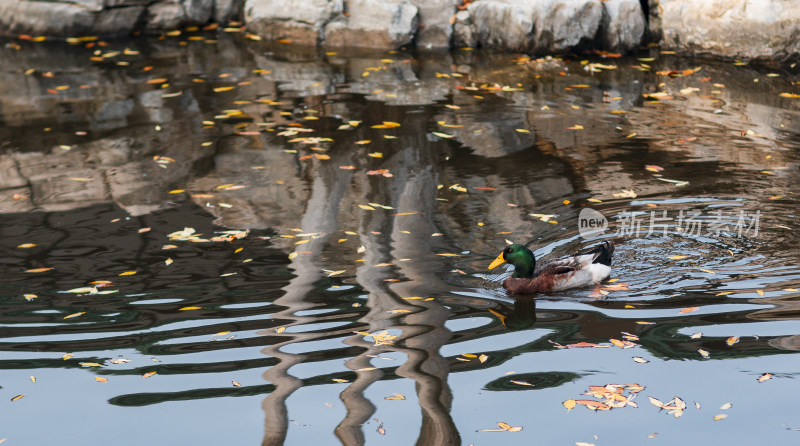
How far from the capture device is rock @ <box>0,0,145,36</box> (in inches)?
548

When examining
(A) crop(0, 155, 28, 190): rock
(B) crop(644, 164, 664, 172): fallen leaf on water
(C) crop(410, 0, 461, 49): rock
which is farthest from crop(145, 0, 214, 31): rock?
(B) crop(644, 164, 664, 172): fallen leaf on water

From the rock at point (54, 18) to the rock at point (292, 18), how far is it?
2351mm

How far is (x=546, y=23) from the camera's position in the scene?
41.0ft

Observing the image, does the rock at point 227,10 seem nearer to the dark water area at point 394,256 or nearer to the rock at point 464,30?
the dark water area at point 394,256

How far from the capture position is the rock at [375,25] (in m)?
13.1

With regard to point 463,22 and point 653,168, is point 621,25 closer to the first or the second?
point 463,22

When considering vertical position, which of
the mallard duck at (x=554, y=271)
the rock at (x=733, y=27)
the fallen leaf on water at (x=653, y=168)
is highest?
the rock at (x=733, y=27)

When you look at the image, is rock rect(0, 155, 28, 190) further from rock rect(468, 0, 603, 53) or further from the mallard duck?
rock rect(468, 0, 603, 53)

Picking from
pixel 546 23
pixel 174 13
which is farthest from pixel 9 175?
pixel 546 23

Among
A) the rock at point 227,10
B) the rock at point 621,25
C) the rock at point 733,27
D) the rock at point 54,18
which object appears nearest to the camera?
the rock at point 733,27

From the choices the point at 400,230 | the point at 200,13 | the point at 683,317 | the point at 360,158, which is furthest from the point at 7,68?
the point at 683,317

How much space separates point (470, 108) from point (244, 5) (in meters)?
5.92

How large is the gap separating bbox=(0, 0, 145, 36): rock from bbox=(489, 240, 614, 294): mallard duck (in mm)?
10495

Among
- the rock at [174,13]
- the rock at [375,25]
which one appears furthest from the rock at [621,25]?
the rock at [174,13]
